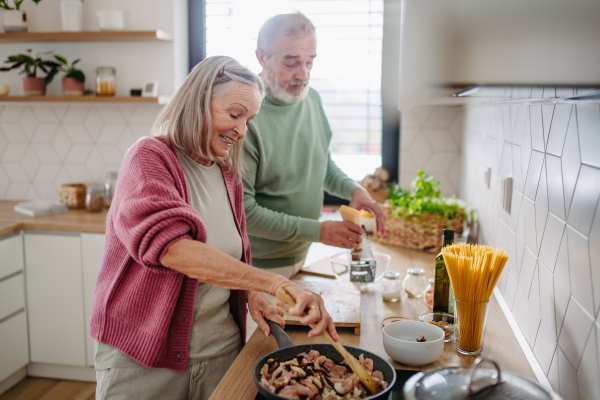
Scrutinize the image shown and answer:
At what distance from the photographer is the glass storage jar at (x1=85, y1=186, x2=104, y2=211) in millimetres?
2855

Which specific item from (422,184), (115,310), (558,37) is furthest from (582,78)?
(422,184)

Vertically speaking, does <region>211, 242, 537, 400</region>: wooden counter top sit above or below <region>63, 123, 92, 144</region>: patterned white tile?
below

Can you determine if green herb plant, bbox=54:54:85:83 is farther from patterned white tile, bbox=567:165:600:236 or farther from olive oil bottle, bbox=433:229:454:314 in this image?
patterned white tile, bbox=567:165:600:236

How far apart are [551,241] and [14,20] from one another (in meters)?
3.11

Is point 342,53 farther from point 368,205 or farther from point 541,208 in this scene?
point 541,208

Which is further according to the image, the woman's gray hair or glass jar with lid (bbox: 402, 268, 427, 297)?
glass jar with lid (bbox: 402, 268, 427, 297)

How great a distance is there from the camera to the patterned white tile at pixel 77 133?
3.19 m

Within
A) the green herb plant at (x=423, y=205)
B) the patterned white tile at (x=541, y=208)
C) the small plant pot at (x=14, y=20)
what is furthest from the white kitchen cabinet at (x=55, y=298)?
the patterned white tile at (x=541, y=208)

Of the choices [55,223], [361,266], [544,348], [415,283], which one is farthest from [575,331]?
[55,223]

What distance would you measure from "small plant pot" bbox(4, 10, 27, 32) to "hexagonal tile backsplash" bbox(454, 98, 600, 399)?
277cm

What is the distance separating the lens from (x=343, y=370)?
996 mm

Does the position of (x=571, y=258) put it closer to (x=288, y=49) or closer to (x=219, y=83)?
(x=219, y=83)

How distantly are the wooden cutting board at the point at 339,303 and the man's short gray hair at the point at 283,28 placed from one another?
0.85 metres

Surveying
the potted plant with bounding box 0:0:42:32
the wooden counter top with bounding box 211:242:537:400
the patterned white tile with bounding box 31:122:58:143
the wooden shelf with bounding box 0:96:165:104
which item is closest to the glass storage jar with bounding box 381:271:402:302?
the wooden counter top with bounding box 211:242:537:400
